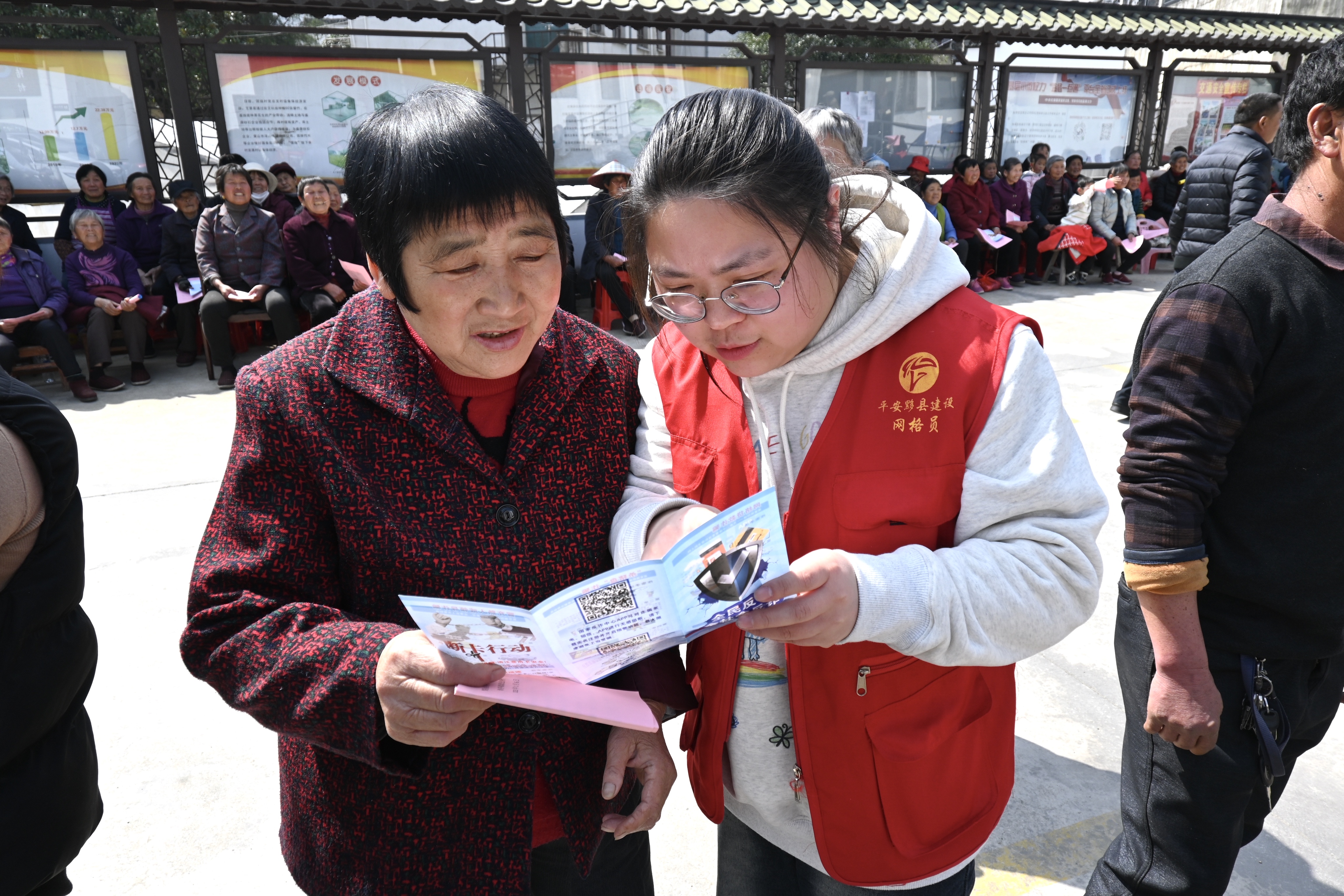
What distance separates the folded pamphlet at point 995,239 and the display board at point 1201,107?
4.61m

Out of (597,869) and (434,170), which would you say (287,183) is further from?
(597,869)

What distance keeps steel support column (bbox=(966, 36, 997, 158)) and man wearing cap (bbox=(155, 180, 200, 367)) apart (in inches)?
356

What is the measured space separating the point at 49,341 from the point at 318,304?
6.38 ft

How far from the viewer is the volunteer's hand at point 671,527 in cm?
119

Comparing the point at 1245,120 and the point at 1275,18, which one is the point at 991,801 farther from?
the point at 1275,18

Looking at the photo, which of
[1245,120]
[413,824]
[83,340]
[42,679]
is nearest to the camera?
[413,824]

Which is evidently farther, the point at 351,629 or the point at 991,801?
the point at 991,801

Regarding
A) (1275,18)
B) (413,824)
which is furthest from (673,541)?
(1275,18)

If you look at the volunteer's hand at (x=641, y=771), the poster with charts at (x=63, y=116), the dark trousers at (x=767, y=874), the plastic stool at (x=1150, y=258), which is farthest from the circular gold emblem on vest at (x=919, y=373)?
the plastic stool at (x=1150, y=258)

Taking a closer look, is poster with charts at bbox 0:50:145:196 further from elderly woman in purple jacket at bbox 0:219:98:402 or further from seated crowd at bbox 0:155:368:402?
elderly woman in purple jacket at bbox 0:219:98:402

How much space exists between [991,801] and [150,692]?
9.30ft

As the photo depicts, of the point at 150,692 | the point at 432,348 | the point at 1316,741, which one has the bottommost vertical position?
the point at 150,692

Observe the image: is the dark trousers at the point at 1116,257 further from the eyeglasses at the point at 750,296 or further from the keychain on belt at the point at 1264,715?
the eyeglasses at the point at 750,296

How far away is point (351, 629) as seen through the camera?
1.13 metres
